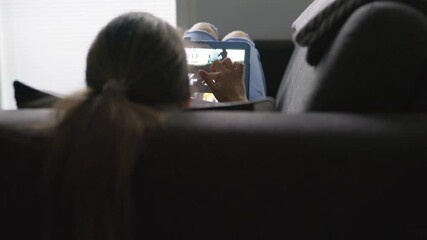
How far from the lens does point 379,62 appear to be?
2.69 ft

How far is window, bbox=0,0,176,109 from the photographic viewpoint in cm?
264

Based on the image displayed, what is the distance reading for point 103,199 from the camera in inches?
29.7

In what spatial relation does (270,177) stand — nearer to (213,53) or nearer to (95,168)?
(95,168)

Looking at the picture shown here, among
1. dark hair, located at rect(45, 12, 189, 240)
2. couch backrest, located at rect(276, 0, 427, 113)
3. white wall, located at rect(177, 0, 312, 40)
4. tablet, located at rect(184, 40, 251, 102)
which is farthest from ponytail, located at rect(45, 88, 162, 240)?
white wall, located at rect(177, 0, 312, 40)

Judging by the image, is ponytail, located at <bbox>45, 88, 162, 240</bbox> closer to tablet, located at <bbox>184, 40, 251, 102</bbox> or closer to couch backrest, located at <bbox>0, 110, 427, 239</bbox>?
couch backrest, located at <bbox>0, 110, 427, 239</bbox>

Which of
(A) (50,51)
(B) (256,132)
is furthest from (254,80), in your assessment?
(A) (50,51)

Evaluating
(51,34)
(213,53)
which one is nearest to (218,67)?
(213,53)

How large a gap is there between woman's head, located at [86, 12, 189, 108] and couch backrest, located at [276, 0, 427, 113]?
0.90 ft

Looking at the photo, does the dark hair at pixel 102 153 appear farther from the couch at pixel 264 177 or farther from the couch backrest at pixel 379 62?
the couch backrest at pixel 379 62

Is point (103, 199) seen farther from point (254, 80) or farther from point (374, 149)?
Result: point (254, 80)

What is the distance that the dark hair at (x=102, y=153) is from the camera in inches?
29.0

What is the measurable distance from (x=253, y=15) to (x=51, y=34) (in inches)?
45.3

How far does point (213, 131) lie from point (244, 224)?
0.51 feet

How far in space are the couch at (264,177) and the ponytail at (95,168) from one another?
22mm
